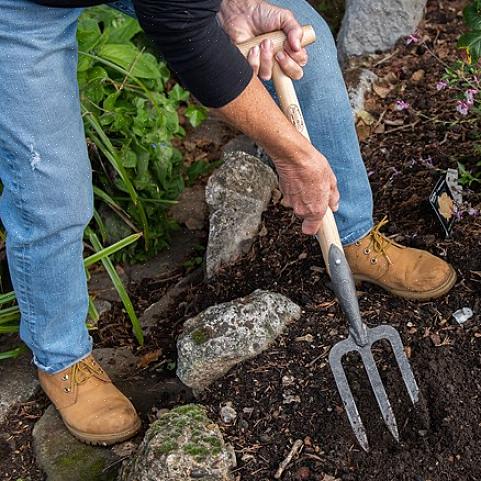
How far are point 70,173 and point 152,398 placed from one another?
934mm

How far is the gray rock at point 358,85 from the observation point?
3703 mm

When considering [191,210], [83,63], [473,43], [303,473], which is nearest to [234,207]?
[191,210]

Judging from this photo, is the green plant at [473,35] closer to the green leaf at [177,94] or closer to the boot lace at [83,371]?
the green leaf at [177,94]

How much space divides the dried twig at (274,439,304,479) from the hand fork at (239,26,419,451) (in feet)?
0.58

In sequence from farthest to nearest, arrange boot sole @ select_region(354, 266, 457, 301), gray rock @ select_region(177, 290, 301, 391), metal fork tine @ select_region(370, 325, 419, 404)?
boot sole @ select_region(354, 266, 457, 301) → gray rock @ select_region(177, 290, 301, 391) → metal fork tine @ select_region(370, 325, 419, 404)

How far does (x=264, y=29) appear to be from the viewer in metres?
2.46

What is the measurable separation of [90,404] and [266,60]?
48.2 inches

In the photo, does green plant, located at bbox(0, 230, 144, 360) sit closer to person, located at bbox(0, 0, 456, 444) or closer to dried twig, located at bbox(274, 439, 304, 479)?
person, located at bbox(0, 0, 456, 444)

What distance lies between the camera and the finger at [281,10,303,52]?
7.59 feet

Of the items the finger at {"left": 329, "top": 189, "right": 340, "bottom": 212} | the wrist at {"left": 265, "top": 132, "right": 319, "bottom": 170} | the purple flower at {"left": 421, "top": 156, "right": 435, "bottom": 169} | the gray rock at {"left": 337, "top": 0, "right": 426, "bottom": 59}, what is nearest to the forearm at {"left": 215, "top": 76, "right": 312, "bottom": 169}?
the wrist at {"left": 265, "top": 132, "right": 319, "bottom": 170}

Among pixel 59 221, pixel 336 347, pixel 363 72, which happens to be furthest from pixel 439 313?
pixel 363 72

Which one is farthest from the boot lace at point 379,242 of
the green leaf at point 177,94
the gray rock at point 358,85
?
the green leaf at point 177,94

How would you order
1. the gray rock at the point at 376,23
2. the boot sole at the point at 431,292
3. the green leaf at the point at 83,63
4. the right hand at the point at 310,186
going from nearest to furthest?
the right hand at the point at 310,186, the boot sole at the point at 431,292, the green leaf at the point at 83,63, the gray rock at the point at 376,23

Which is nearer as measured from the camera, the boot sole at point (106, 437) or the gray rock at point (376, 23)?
the boot sole at point (106, 437)
